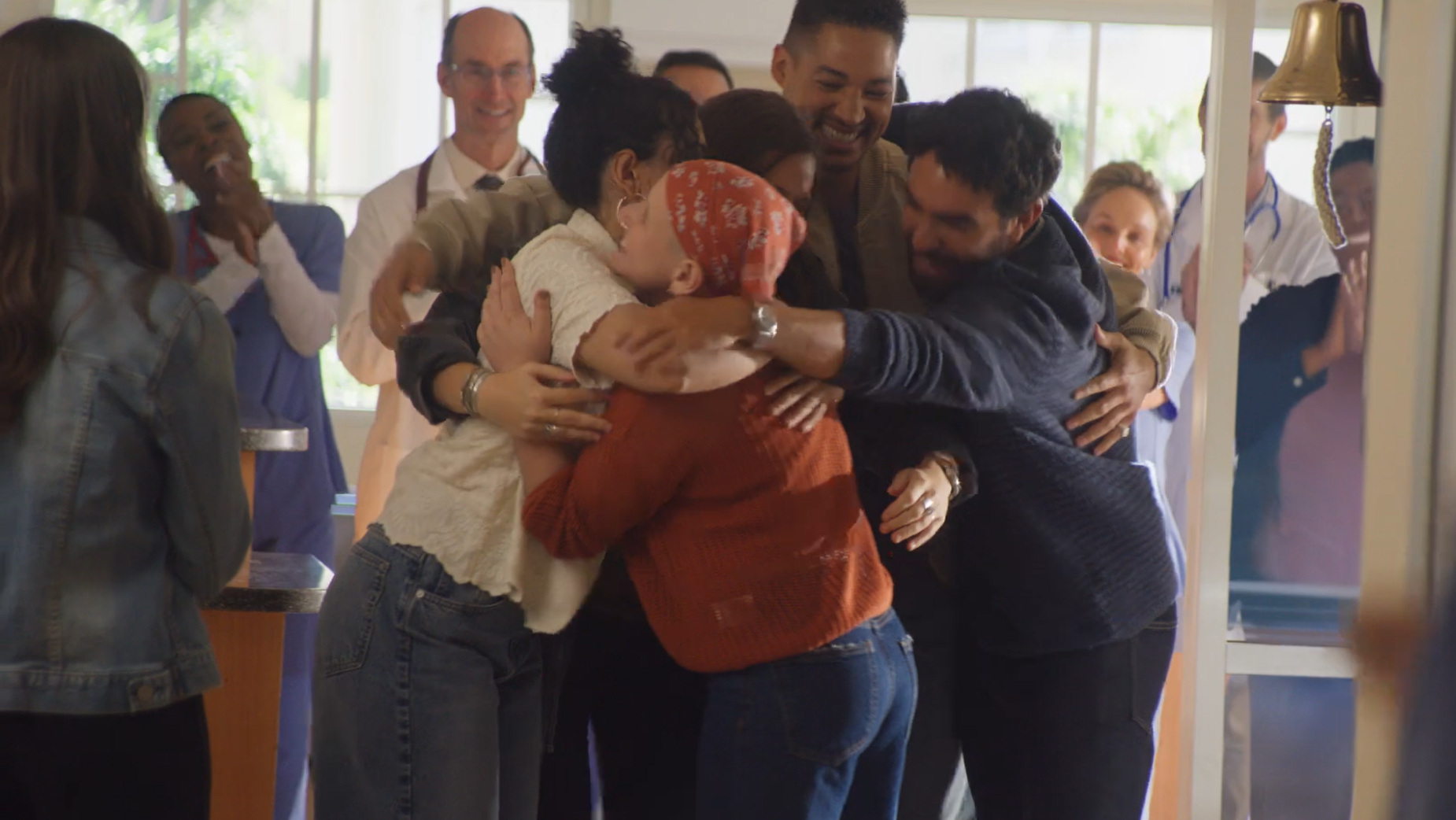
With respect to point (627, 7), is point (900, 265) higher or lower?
lower

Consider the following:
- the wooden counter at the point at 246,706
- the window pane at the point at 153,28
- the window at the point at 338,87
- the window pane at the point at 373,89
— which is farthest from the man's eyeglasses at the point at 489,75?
the window pane at the point at 153,28

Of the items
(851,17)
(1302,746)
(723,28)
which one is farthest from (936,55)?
(851,17)

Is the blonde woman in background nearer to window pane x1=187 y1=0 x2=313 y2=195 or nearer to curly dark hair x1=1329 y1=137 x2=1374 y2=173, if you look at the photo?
curly dark hair x1=1329 y1=137 x2=1374 y2=173

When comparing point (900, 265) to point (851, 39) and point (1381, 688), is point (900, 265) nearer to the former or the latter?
point (851, 39)

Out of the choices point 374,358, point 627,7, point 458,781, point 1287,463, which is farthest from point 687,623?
point 627,7

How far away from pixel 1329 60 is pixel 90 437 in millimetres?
1975

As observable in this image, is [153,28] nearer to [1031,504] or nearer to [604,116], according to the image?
[604,116]

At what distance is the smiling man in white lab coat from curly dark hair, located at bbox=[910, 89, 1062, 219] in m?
1.65

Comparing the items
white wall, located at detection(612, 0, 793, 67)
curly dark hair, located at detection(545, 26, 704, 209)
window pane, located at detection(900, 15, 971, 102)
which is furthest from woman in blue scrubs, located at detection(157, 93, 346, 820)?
window pane, located at detection(900, 15, 971, 102)

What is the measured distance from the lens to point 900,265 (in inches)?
73.9

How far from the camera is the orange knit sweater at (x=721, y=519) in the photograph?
58.4 inches

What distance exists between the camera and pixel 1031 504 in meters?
1.82

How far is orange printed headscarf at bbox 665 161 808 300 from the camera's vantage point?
4.79 feet

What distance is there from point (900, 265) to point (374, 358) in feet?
5.66
